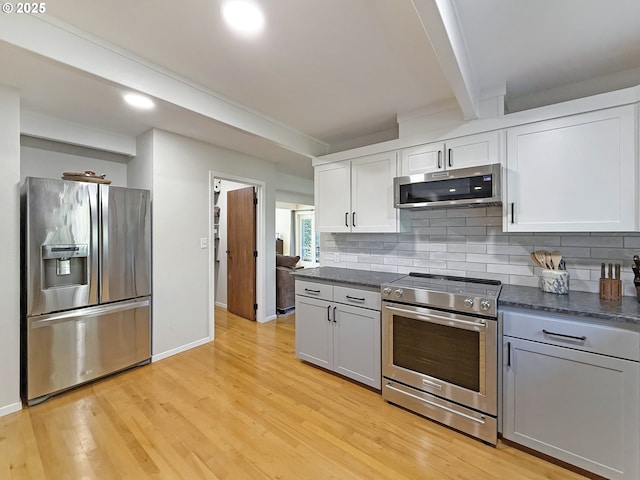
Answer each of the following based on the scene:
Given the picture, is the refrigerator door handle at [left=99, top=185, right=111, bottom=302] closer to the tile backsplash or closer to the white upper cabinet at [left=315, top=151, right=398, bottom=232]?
the white upper cabinet at [left=315, top=151, right=398, bottom=232]

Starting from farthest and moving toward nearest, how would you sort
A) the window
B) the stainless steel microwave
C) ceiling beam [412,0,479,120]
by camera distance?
the window → the stainless steel microwave → ceiling beam [412,0,479,120]

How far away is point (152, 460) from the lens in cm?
166

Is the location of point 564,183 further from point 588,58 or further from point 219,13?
point 219,13

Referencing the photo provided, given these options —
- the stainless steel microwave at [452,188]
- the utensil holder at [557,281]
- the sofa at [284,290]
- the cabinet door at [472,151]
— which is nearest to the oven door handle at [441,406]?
the utensil holder at [557,281]

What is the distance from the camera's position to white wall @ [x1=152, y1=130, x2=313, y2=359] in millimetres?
2969

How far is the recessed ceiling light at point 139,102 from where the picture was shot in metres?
2.22

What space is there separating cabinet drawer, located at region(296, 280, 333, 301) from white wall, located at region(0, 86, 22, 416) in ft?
7.33

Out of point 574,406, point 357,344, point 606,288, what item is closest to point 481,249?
point 606,288

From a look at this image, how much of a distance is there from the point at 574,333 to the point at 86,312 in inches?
142

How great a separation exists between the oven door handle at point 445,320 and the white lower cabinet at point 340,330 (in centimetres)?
28

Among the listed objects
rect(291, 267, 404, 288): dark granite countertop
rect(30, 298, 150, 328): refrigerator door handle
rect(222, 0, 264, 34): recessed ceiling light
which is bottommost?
rect(30, 298, 150, 328): refrigerator door handle

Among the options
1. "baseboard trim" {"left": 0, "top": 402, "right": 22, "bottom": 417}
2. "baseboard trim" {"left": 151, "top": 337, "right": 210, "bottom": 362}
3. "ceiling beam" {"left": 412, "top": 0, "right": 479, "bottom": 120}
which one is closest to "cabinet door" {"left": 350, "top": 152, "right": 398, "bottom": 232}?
"ceiling beam" {"left": 412, "top": 0, "right": 479, "bottom": 120}

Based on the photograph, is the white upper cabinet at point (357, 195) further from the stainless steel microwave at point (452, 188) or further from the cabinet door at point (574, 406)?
the cabinet door at point (574, 406)

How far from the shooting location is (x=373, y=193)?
2756mm
